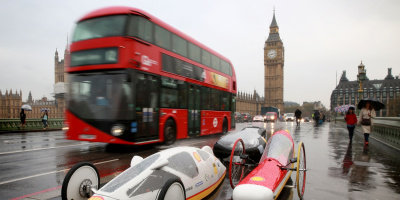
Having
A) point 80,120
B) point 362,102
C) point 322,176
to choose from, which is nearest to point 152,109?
point 80,120

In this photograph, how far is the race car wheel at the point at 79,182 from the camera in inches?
157

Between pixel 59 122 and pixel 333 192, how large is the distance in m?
27.8

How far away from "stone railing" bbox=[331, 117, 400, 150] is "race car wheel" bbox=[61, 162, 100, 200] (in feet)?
37.2

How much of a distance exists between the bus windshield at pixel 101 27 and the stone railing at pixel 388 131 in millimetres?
10933

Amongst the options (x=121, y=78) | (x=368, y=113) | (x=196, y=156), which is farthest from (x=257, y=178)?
(x=368, y=113)

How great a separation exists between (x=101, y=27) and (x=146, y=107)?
3.10 metres

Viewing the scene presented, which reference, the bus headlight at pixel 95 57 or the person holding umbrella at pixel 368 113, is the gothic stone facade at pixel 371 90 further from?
the bus headlight at pixel 95 57

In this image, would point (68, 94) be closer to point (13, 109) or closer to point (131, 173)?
point (131, 173)

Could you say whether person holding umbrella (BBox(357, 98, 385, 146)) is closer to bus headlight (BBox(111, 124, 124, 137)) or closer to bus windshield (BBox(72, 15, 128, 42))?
bus headlight (BBox(111, 124, 124, 137))

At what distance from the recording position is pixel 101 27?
9.52m

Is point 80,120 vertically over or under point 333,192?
over

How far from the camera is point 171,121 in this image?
38.3 ft

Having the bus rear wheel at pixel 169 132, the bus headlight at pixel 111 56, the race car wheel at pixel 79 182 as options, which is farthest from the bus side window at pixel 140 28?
the race car wheel at pixel 79 182

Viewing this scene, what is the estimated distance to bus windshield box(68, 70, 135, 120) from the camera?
9.17 meters
